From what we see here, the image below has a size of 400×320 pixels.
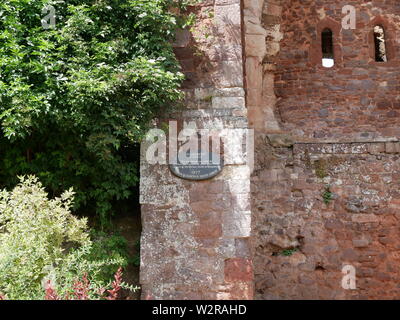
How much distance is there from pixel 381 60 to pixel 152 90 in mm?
4694

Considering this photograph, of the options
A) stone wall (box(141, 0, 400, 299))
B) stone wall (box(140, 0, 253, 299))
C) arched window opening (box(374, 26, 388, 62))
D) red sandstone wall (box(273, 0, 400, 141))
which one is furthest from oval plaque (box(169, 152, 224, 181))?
arched window opening (box(374, 26, 388, 62))

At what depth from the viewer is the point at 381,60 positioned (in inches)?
290

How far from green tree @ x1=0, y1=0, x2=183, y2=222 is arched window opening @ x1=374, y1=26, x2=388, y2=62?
4.13m

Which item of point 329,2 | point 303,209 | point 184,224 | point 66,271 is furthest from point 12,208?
point 329,2

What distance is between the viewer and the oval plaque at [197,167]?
4.44 metres

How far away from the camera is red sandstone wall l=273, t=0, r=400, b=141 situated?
277 inches

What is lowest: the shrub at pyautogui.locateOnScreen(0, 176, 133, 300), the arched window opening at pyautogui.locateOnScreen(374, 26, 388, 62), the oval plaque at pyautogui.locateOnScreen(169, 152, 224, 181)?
the shrub at pyautogui.locateOnScreen(0, 176, 133, 300)

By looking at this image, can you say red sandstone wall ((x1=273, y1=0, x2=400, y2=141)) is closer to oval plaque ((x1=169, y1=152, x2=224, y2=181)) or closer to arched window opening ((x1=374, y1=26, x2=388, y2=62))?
arched window opening ((x1=374, y1=26, x2=388, y2=62))

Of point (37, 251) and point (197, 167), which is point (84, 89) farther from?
point (37, 251)

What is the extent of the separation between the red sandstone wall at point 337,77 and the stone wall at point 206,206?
104 inches

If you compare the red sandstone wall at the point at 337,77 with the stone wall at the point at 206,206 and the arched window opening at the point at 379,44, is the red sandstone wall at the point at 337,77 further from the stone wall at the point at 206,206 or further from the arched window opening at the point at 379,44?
the stone wall at the point at 206,206

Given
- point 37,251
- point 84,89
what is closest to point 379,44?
point 84,89

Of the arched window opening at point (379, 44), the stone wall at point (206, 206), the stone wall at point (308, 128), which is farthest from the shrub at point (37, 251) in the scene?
the arched window opening at point (379, 44)

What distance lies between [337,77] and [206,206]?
3883mm
